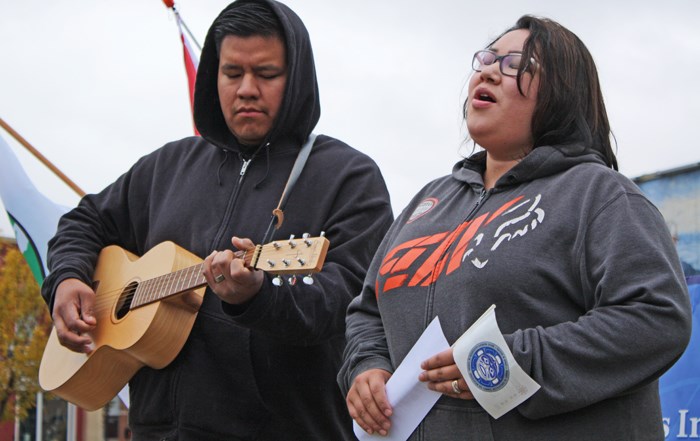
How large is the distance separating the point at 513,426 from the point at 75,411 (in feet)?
111

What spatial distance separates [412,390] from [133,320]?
1572mm

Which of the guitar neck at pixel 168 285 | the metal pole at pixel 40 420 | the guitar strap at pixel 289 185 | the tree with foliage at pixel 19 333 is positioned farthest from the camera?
the metal pole at pixel 40 420

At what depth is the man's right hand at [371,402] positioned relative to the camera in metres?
2.75

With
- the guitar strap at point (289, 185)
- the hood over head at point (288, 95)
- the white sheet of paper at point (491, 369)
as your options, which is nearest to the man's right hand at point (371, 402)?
the white sheet of paper at point (491, 369)

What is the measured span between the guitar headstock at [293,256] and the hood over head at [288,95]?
2.90 ft

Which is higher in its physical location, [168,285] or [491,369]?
[491,369]

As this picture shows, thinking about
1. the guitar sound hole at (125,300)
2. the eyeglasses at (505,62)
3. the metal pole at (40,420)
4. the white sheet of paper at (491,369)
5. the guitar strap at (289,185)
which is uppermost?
the eyeglasses at (505,62)

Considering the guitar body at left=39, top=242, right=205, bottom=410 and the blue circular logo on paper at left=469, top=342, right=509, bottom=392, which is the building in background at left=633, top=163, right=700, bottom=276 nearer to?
the guitar body at left=39, top=242, right=205, bottom=410

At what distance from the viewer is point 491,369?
2.41 m

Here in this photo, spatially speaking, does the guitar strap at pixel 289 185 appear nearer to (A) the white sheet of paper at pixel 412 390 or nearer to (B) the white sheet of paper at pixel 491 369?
(A) the white sheet of paper at pixel 412 390

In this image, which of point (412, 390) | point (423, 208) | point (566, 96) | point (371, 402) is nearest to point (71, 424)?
point (423, 208)

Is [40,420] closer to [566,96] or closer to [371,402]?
[371,402]

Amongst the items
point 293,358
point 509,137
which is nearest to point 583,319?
point 509,137

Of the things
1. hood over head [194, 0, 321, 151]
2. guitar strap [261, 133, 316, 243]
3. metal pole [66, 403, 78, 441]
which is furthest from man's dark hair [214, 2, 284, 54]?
metal pole [66, 403, 78, 441]
